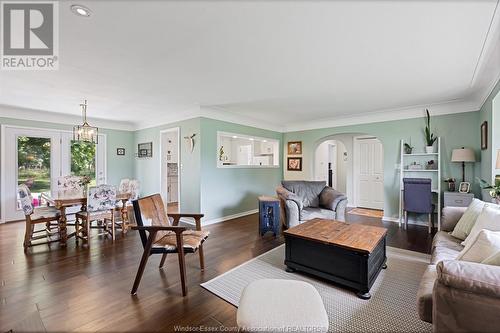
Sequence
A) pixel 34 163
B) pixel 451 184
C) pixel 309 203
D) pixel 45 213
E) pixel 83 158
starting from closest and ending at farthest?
pixel 45 213
pixel 451 184
pixel 309 203
pixel 34 163
pixel 83 158

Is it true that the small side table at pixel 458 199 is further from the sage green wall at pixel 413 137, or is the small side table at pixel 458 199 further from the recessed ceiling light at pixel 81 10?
the recessed ceiling light at pixel 81 10

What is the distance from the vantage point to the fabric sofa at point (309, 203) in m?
3.95

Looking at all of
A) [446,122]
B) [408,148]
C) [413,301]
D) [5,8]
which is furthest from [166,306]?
[446,122]

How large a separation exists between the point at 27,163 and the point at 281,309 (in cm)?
636

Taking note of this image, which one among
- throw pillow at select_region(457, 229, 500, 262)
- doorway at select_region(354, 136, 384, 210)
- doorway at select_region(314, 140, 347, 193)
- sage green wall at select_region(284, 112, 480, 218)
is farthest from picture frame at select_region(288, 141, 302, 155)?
throw pillow at select_region(457, 229, 500, 262)

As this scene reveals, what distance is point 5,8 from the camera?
1750 mm

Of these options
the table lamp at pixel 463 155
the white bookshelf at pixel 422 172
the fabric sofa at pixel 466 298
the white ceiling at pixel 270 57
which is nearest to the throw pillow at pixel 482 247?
the fabric sofa at pixel 466 298

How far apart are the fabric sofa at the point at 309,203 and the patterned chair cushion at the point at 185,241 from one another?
71.4 inches

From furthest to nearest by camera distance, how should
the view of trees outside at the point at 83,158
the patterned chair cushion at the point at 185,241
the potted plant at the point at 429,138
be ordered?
the view of trees outside at the point at 83,158, the potted plant at the point at 429,138, the patterned chair cushion at the point at 185,241

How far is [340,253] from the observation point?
2.30 metres

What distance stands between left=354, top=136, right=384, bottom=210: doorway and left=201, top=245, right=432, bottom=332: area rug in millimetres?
3640

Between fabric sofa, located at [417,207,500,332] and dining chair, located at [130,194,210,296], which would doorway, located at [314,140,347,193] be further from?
fabric sofa, located at [417,207,500,332]

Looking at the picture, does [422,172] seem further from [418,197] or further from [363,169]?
[363,169]

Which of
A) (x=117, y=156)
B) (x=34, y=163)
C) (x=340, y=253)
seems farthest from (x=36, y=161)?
(x=340, y=253)
